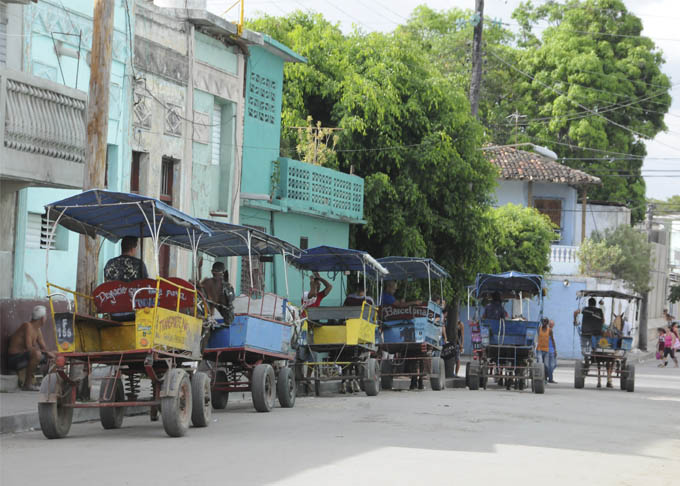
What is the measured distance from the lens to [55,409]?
12297 millimetres

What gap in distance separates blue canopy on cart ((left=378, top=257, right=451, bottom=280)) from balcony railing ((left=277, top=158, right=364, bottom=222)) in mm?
4196

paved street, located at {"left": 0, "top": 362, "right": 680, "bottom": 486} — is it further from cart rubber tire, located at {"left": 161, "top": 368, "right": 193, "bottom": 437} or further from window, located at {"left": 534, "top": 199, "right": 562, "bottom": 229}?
window, located at {"left": 534, "top": 199, "right": 562, "bottom": 229}

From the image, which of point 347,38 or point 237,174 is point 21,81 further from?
point 347,38

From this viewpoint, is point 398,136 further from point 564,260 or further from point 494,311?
point 564,260

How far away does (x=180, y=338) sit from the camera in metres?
13.4

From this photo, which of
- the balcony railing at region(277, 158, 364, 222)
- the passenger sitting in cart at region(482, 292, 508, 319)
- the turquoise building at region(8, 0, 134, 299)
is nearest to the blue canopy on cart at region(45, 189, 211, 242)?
the turquoise building at region(8, 0, 134, 299)

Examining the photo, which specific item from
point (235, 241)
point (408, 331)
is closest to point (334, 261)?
point (408, 331)

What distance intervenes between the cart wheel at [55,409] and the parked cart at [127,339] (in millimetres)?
11

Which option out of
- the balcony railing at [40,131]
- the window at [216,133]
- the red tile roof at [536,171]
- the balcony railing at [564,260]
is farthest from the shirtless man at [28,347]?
the balcony railing at [564,260]

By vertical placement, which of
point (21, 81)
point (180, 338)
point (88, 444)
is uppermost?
point (21, 81)

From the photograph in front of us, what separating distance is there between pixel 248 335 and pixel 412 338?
747 cm

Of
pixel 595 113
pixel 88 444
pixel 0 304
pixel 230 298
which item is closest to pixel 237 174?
pixel 0 304

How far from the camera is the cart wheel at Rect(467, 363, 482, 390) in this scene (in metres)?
24.8

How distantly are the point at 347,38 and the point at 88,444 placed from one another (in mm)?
23583
